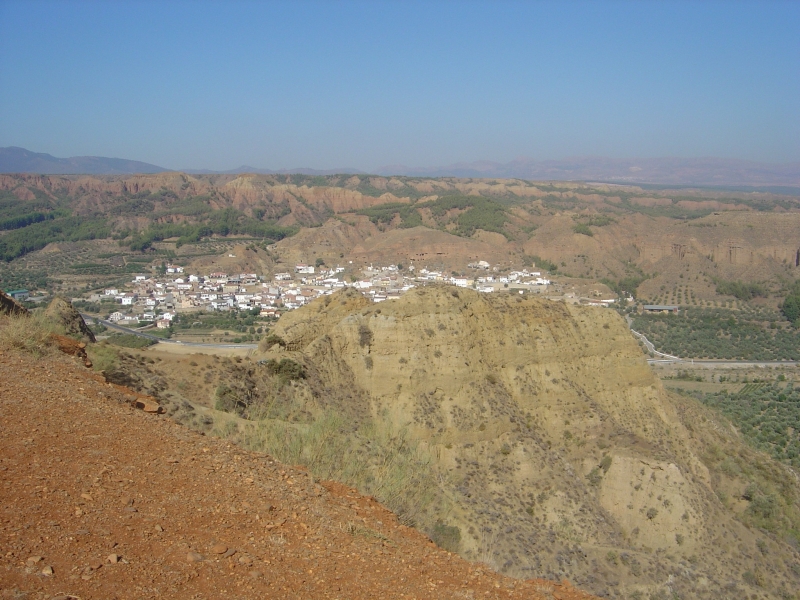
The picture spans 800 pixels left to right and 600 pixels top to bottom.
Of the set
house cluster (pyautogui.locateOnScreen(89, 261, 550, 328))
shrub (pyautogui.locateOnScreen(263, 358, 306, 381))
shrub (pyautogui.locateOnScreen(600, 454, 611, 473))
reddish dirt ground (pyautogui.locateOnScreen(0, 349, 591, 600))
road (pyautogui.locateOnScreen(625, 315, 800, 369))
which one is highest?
reddish dirt ground (pyautogui.locateOnScreen(0, 349, 591, 600))

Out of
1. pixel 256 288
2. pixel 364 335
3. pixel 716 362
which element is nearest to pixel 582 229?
pixel 716 362

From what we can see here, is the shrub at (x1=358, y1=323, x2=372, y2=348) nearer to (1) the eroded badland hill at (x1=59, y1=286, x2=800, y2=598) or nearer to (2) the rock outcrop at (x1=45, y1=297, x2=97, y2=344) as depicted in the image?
(1) the eroded badland hill at (x1=59, y1=286, x2=800, y2=598)

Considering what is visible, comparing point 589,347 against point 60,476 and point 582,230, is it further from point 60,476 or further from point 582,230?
point 582,230

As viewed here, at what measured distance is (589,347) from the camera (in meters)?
21.8

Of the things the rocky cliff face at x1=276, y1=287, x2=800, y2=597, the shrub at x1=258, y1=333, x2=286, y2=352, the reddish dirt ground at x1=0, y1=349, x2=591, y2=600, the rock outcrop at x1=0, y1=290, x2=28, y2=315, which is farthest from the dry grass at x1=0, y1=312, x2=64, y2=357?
the shrub at x1=258, y1=333, x2=286, y2=352

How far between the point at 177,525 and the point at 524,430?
13.9 meters

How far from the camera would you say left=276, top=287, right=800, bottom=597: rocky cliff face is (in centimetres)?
1440

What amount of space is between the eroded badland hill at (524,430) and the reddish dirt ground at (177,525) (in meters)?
2.56

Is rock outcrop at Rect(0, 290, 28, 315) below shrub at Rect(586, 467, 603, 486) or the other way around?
the other way around

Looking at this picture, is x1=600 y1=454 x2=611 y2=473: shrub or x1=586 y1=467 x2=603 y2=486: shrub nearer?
x1=586 y1=467 x2=603 y2=486: shrub

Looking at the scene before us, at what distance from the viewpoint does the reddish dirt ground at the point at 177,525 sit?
464cm

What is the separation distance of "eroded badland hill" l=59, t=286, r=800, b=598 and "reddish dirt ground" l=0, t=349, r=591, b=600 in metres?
2.56

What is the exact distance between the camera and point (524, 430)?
18125mm

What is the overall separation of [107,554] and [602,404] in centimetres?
1869
